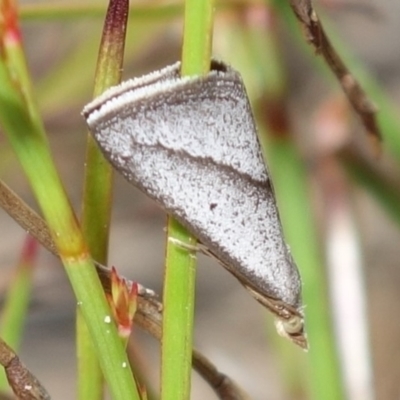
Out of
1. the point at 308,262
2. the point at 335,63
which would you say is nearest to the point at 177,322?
the point at 335,63

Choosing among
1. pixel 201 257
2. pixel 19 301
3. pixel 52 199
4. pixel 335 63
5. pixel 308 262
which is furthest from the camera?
pixel 201 257

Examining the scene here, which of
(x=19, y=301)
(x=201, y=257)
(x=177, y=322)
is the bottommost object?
(x=177, y=322)

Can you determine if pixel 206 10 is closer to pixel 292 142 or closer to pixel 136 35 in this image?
pixel 292 142

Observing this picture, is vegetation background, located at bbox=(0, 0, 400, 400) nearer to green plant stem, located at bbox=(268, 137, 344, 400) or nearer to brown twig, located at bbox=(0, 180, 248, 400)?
green plant stem, located at bbox=(268, 137, 344, 400)

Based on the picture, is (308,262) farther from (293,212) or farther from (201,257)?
(201,257)

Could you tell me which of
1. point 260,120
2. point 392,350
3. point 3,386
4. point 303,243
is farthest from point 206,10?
point 392,350

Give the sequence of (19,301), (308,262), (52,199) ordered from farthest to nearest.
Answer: (308,262), (19,301), (52,199)
